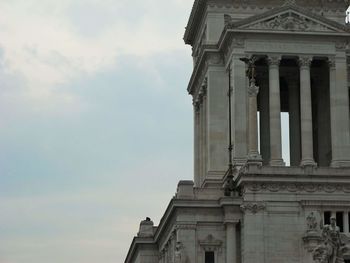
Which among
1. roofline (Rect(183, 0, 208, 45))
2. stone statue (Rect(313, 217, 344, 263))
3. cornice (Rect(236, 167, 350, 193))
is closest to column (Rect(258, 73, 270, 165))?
roofline (Rect(183, 0, 208, 45))

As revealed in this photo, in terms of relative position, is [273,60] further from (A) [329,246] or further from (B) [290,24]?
(A) [329,246]

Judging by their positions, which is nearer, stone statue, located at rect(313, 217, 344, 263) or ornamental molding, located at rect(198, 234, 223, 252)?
stone statue, located at rect(313, 217, 344, 263)

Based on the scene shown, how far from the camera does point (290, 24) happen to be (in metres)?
90.3

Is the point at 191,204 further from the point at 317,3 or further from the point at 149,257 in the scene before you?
the point at 317,3

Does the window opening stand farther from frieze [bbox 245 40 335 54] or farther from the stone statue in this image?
frieze [bbox 245 40 335 54]

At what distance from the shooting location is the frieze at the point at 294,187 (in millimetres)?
78312

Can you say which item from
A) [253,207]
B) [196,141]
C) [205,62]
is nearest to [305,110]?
[205,62]

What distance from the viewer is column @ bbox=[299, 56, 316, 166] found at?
284 feet

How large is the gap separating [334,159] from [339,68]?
8.23 metres

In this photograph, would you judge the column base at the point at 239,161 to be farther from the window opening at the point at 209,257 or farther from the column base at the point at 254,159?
the window opening at the point at 209,257

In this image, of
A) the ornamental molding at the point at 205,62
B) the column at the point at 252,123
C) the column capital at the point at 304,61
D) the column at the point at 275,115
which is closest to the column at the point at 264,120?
Result: the ornamental molding at the point at 205,62

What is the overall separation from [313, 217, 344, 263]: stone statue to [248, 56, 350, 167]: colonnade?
10029mm

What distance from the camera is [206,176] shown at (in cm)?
9100

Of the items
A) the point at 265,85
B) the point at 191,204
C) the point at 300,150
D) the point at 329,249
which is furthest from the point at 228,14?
the point at 329,249
